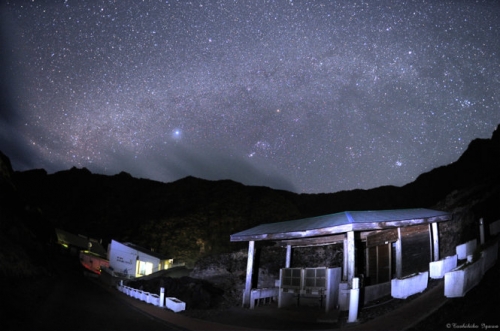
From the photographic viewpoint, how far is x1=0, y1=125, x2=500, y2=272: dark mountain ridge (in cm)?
6050

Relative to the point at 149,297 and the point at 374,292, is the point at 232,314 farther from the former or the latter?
the point at 149,297

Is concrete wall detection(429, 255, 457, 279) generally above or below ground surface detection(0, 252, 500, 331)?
above

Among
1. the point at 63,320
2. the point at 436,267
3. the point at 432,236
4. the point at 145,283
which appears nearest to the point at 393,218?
the point at 436,267

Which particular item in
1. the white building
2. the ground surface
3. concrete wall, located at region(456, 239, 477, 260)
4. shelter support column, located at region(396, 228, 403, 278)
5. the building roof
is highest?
the building roof

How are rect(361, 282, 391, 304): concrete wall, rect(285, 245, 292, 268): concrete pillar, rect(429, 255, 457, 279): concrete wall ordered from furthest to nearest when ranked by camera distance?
rect(285, 245, 292, 268): concrete pillar, rect(361, 282, 391, 304): concrete wall, rect(429, 255, 457, 279): concrete wall

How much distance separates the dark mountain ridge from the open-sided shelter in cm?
4000

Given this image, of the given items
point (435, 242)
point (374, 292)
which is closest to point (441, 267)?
point (435, 242)

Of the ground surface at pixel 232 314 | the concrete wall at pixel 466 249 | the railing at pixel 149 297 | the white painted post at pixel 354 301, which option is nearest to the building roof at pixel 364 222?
the concrete wall at pixel 466 249

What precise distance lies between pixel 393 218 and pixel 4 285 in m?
17.6

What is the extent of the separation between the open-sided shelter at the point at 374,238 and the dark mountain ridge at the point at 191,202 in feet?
131

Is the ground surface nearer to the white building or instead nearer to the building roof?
the building roof

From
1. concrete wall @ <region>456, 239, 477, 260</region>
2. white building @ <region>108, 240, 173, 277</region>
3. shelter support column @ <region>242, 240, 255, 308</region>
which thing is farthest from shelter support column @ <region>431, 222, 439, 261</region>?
white building @ <region>108, 240, 173, 277</region>

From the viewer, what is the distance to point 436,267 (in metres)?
12.0

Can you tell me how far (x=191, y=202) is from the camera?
86000mm
